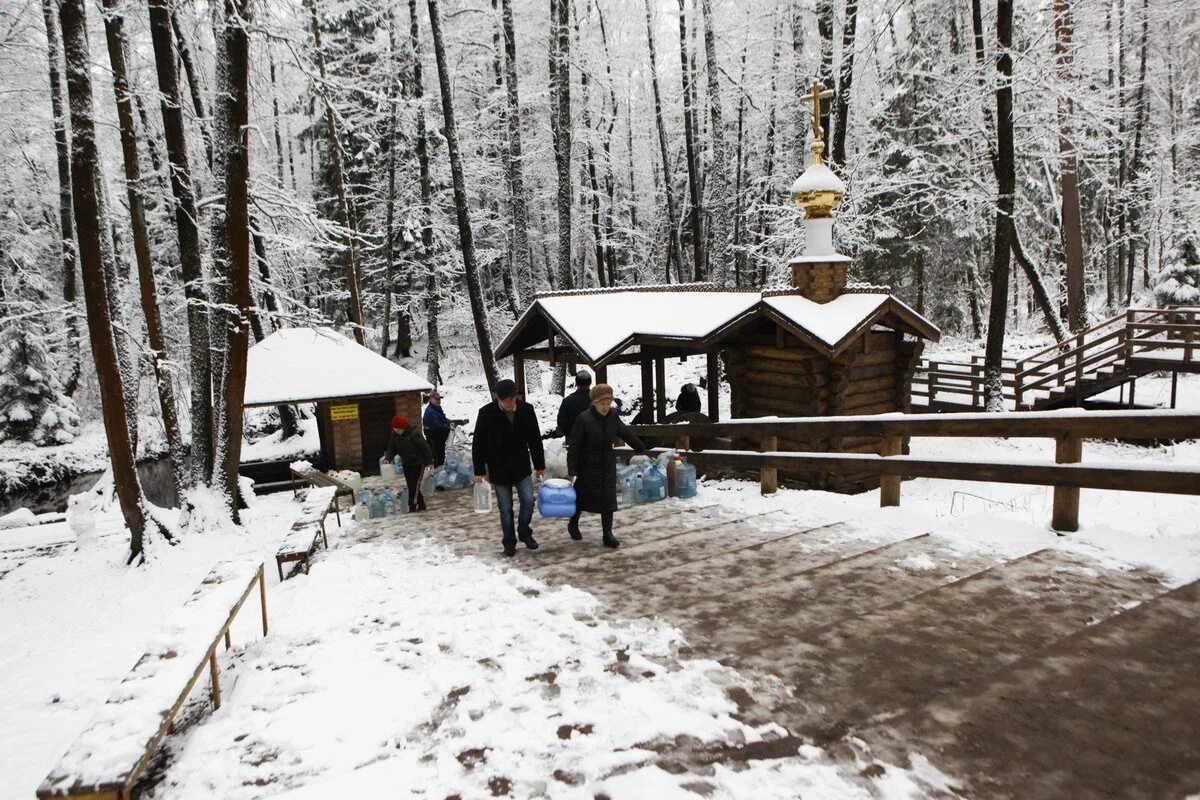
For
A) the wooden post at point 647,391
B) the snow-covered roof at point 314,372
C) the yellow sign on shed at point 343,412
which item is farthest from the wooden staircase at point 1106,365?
the yellow sign on shed at point 343,412

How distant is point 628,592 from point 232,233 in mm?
9209

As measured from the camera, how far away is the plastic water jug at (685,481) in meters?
9.30

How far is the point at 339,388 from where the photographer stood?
20.3 metres

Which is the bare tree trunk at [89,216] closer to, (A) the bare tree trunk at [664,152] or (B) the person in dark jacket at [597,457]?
(B) the person in dark jacket at [597,457]

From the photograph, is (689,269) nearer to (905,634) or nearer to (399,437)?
(399,437)

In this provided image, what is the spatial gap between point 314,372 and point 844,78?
17.0 m

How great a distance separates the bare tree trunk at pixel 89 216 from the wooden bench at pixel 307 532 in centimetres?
308

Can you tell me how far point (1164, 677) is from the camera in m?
3.52

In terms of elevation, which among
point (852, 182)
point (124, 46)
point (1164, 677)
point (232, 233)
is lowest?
point (1164, 677)

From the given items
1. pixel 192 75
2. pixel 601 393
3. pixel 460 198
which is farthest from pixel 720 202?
pixel 601 393

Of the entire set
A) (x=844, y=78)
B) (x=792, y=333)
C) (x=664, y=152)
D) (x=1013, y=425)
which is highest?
(x=664, y=152)

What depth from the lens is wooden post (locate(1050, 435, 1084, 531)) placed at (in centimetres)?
552

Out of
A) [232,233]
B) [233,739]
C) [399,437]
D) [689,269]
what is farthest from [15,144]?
[689,269]

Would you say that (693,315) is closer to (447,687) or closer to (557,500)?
(557,500)
